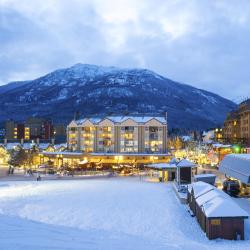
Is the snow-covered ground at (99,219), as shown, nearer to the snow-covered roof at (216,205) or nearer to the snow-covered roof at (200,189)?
the snow-covered roof at (216,205)

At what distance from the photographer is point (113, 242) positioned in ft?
57.6

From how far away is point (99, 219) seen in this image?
26547mm

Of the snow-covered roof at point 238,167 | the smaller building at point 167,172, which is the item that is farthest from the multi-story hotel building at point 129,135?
the snow-covered roof at point 238,167

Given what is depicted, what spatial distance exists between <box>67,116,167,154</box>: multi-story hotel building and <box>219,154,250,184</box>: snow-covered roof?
47582 millimetres

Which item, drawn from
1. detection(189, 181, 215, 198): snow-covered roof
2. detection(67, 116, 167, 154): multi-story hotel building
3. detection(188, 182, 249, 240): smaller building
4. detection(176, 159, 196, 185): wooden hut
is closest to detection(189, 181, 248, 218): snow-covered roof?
detection(188, 182, 249, 240): smaller building

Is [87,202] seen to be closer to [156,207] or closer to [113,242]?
[156,207]

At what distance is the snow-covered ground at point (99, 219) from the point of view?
55.3 ft


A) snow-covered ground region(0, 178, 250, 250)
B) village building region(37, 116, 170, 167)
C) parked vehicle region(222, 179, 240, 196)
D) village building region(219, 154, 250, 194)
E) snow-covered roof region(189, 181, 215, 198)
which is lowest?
snow-covered ground region(0, 178, 250, 250)

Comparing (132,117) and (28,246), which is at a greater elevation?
(132,117)

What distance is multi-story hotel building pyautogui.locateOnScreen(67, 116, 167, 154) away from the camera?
93562 millimetres

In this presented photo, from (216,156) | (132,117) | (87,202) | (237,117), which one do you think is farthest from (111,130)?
(87,202)

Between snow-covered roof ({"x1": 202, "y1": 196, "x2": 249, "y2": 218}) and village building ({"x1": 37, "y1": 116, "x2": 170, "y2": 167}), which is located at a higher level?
village building ({"x1": 37, "y1": 116, "x2": 170, "y2": 167})

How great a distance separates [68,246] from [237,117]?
103 m

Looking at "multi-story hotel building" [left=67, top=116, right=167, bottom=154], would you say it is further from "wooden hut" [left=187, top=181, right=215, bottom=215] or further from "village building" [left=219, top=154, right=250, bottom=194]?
"wooden hut" [left=187, top=181, right=215, bottom=215]
